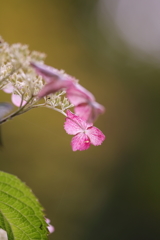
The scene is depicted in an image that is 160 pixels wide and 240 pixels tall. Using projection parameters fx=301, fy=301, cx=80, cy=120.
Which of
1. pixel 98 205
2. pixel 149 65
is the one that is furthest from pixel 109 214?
pixel 149 65

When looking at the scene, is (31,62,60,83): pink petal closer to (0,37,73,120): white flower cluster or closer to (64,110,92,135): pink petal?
(0,37,73,120): white flower cluster

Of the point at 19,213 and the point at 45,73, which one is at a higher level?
the point at 45,73

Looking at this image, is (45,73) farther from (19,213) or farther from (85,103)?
(19,213)

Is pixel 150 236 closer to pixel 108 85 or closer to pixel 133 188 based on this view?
pixel 133 188

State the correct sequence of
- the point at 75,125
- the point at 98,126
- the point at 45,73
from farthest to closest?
1. the point at 98,126
2. the point at 75,125
3. the point at 45,73

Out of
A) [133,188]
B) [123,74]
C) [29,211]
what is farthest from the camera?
[123,74]

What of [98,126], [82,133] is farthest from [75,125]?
[98,126]

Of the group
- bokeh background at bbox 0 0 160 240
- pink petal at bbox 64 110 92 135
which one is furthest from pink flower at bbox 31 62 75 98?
bokeh background at bbox 0 0 160 240
